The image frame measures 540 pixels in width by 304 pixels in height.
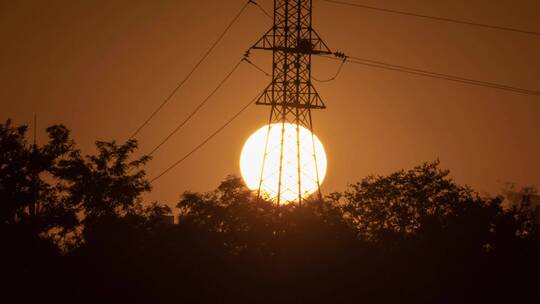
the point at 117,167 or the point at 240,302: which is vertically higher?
the point at 117,167

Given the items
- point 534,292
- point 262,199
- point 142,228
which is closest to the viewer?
point 534,292

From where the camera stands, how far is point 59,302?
175 ft

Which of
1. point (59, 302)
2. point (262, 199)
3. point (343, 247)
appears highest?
point (262, 199)

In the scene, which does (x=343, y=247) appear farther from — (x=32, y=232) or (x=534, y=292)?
(x=32, y=232)

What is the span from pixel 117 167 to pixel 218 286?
3110 centimetres

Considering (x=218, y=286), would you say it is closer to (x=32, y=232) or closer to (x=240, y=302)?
(x=240, y=302)

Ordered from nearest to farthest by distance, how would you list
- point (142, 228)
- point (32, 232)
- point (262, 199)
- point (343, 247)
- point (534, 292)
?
point (534, 292), point (343, 247), point (142, 228), point (262, 199), point (32, 232)

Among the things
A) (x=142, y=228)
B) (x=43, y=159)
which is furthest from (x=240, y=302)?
(x=43, y=159)

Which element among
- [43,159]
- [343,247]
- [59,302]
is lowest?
[59,302]

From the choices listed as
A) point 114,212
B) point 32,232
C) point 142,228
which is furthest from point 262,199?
point 32,232

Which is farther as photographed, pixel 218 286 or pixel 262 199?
pixel 262 199

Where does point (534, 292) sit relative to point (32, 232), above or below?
below

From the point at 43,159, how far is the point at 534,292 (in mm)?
47150

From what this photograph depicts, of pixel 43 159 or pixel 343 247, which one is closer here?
pixel 343 247
